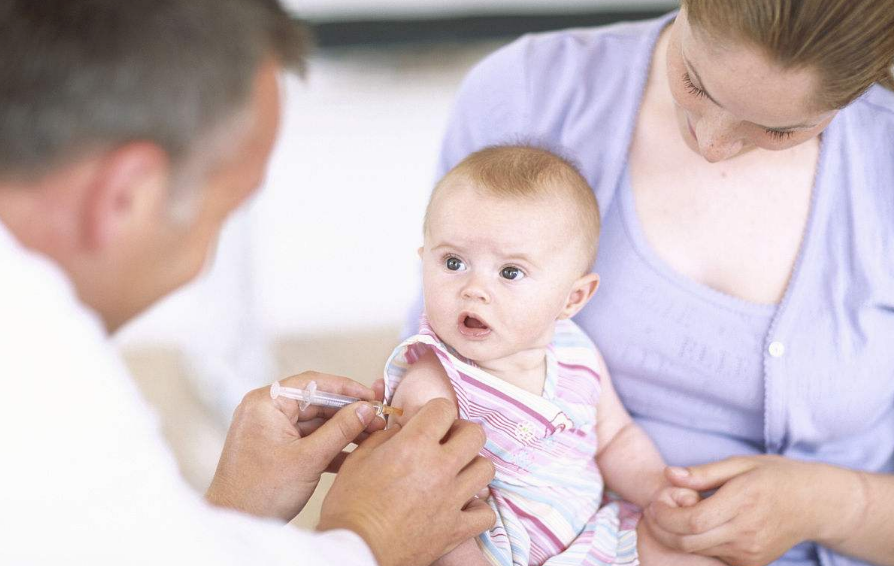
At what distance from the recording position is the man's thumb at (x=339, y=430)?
1.24 meters

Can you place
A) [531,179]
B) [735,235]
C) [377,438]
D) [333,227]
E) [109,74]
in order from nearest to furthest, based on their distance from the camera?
[109,74], [377,438], [531,179], [735,235], [333,227]

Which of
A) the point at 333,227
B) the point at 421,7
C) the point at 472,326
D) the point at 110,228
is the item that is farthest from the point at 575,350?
the point at 421,7

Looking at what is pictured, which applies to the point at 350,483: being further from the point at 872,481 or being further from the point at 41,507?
the point at 872,481

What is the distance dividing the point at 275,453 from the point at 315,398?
9 cm

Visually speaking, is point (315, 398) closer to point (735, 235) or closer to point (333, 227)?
point (735, 235)

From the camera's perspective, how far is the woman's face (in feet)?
3.80

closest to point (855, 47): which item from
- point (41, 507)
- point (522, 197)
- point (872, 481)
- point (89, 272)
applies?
point (522, 197)

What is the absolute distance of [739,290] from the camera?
1.40m

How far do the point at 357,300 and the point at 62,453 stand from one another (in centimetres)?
231

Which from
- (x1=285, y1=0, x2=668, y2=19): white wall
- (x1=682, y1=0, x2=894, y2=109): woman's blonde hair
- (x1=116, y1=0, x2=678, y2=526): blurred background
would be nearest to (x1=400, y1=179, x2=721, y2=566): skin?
(x1=682, y1=0, x2=894, y2=109): woman's blonde hair

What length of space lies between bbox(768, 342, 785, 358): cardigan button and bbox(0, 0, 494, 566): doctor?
2.25 feet

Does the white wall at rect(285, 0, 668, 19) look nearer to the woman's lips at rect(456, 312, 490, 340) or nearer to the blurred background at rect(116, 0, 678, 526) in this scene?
the blurred background at rect(116, 0, 678, 526)

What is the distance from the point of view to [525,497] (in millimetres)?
1340

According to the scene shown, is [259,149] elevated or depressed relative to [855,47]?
depressed
